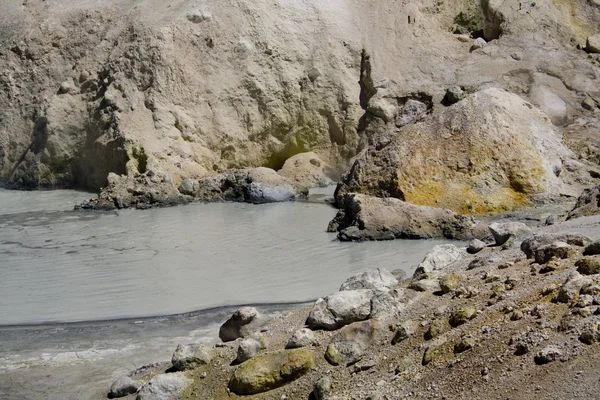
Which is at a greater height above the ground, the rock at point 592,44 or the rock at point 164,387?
the rock at point 592,44

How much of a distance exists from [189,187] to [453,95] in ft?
14.7

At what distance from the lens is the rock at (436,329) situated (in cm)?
394

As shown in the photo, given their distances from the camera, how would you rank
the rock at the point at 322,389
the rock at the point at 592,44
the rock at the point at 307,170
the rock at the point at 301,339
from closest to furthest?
the rock at the point at 322,389
the rock at the point at 301,339
the rock at the point at 307,170
the rock at the point at 592,44

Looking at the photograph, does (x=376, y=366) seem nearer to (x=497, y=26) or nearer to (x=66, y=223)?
(x=66, y=223)

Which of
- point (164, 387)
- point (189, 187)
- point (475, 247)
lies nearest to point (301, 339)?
point (164, 387)

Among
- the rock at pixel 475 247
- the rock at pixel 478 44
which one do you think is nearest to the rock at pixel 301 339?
the rock at pixel 475 247

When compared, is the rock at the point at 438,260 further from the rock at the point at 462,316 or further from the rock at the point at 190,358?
the rock at the point at 190,358

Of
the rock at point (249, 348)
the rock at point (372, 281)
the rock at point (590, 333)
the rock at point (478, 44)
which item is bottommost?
the rock at point (249, 348)

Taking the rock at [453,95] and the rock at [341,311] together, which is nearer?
the rock at [341,311]

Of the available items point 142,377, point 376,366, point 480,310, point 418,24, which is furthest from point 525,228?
point 418,24

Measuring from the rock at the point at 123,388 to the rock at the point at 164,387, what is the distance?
9.1 inches

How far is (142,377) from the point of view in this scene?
15.5ft

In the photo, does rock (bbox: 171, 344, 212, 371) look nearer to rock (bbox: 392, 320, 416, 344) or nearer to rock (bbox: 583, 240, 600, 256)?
rock (bbox: 392, 320, 416, 344)

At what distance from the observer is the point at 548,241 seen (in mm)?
4672
